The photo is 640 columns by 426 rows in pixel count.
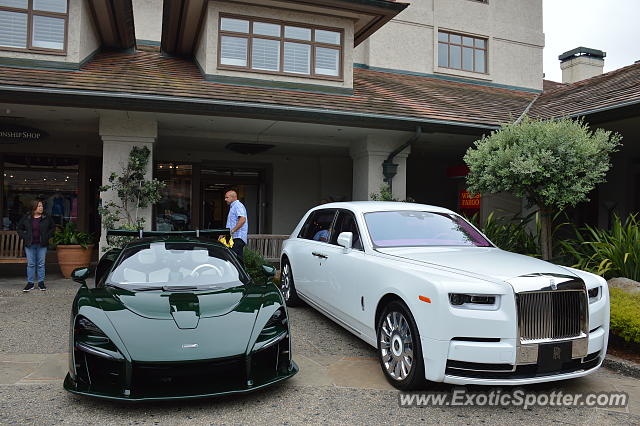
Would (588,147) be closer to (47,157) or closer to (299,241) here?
(299,241)

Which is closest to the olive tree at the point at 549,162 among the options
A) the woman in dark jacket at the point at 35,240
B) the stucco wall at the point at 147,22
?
the woman in dark jacket at the point at 35,240

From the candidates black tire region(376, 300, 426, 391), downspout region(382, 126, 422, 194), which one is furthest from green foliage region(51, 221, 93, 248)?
black tire region(376, 300, 426, 391)

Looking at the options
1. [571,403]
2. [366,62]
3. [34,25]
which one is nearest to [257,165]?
[366,62]

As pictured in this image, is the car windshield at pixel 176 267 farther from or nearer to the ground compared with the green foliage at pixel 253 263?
farther from the ground

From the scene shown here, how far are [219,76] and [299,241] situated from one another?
17.7ft

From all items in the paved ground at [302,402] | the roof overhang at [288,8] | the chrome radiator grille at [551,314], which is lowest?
the paved ground at [302,402]

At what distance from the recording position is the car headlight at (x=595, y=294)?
3955 mm

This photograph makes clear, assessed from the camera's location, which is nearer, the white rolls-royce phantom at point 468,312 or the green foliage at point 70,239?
the white rolls-royce phantom at point 468,312

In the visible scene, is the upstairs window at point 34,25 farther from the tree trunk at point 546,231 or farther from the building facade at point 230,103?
the tree trunk at point 546,231

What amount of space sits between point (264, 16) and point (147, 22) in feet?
18.1

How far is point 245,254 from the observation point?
30.4ft

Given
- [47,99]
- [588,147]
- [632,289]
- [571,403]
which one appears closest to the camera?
[571,403]

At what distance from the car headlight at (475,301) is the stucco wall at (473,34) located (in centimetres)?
1328

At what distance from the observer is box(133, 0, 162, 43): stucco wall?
1441 cm
